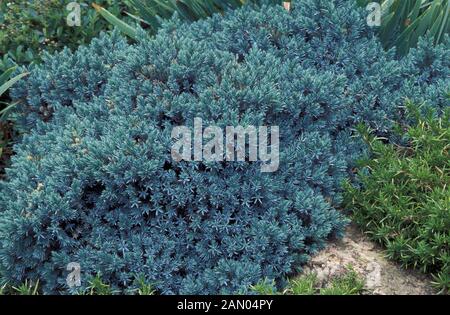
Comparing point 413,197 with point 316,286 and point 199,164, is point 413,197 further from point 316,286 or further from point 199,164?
point 199,164

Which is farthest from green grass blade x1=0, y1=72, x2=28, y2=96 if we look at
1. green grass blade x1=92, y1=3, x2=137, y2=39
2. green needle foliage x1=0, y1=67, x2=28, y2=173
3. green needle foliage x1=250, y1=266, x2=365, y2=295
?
green needle foliage x1=250, y1=266, x2=365, y2=295

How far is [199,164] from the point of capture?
4074 mm

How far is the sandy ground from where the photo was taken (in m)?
3.93

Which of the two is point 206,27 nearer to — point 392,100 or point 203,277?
point 392,100

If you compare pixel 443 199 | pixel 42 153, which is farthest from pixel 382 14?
pixel 42 153

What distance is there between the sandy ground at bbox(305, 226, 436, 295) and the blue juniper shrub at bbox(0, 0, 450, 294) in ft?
0.26

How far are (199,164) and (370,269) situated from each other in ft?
3.49

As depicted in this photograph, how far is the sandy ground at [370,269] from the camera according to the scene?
12.9ft

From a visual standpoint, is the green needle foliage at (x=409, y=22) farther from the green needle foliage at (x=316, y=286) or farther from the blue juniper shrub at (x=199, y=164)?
the green needle foliage at (x=316, y=286)

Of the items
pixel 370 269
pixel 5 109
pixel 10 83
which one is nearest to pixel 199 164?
pixel 370 269

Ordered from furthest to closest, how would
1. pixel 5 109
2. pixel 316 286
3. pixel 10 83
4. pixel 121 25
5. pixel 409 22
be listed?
1. pixel 121 25
2. pixel 409 22
3. pixel 5 109
4. pixel 10 83
5. pixel 316 286

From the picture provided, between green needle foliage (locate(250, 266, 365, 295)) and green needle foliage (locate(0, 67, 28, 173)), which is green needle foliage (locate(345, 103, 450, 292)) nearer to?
green needle foliage (locate(250, 266, 365, 295))

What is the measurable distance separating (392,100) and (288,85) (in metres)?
0.71

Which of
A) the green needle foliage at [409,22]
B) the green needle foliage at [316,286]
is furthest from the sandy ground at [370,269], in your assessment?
the green needle foliage at [409,22]
